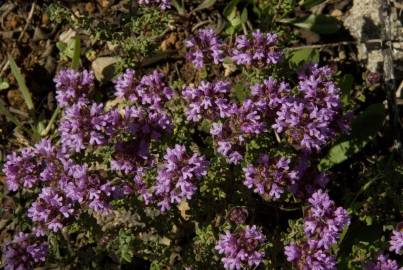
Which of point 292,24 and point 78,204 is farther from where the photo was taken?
point 292,24

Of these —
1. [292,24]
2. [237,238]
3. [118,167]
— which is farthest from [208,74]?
[237,238]

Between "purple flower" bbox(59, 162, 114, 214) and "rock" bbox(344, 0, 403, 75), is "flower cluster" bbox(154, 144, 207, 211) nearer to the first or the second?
"purple flower" bbox(59, 162, 114, 214)

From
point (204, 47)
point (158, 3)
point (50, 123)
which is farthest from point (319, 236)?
point (50, 123)

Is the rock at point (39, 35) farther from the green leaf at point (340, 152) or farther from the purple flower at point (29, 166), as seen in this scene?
the green leaf at point (340, 152)

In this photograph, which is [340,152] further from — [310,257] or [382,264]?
[310,257]

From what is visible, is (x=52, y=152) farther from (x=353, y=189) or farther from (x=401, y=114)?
(x=401, y=114)
